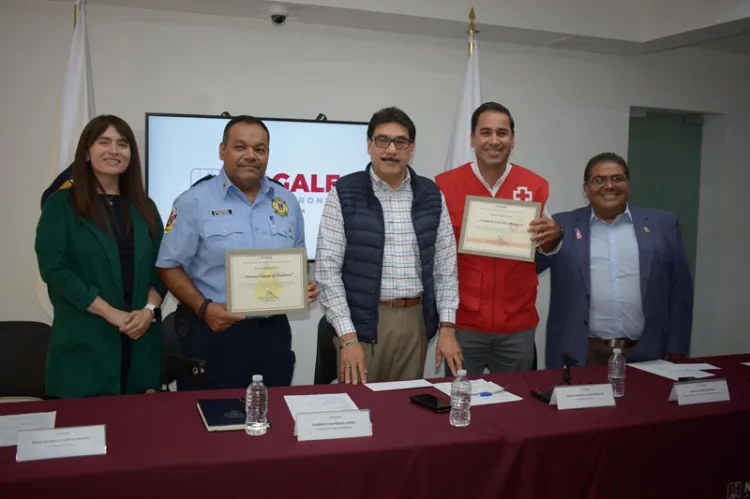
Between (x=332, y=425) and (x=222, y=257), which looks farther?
(x=222, y=257)

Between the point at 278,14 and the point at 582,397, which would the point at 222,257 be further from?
the point at 278,14

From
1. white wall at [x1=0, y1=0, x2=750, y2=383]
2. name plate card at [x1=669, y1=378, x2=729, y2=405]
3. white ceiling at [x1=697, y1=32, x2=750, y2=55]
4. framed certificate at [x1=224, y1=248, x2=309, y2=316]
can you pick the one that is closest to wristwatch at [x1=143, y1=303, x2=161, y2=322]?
framed certificate at [x1=224, y1=248, x2=309, y2=316]

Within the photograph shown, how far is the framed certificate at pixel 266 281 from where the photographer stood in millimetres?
2402

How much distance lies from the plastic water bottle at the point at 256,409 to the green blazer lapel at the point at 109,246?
0.98 m

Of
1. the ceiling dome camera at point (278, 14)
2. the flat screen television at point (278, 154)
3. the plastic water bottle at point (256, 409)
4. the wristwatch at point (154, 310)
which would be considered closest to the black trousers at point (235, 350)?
the wristwatch at point (154, 310)

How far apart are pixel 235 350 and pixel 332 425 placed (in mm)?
951

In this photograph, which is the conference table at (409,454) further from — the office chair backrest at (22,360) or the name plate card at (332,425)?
the office chair backrest at (22,360)

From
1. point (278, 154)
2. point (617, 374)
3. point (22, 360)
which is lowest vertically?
point (22, 360)

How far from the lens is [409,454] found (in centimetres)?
175

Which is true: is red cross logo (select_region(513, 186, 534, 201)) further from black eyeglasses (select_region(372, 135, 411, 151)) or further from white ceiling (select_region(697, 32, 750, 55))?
white ceiling (select_region(697, 32, 750, 55))

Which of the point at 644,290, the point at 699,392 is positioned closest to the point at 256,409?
the point at 699,392

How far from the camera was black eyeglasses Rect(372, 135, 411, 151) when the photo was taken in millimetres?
2666

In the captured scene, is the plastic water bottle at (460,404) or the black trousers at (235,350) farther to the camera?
the black trousers at (235,350)

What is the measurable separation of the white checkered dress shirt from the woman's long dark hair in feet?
2.63
